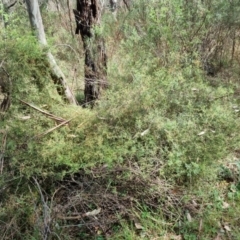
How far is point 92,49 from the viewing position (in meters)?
3.47

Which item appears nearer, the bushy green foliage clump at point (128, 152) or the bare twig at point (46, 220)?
the bare twig at point (46, 220)

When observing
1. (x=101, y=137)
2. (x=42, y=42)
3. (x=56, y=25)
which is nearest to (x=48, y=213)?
(x=101, y=137)

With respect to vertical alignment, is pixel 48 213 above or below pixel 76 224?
above

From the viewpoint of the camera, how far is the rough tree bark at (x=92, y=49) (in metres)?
3.41

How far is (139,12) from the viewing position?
A: 184 inches

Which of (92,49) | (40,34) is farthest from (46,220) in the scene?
(92,49)

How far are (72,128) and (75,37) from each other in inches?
102

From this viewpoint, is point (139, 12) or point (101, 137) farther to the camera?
point (139, 12)

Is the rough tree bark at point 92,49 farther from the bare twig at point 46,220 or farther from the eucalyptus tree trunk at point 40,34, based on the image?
the bare twig at point 46,220

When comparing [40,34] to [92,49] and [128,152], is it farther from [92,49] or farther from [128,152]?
[128,152]

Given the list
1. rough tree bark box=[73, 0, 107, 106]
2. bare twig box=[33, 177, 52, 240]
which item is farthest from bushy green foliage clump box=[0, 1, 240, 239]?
rough tree bark box=[73, 0, 107, 106]

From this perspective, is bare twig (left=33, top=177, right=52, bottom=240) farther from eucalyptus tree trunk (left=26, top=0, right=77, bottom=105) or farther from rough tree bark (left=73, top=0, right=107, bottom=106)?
rough tree bark (left=73, top=0, right=107, bottom=106)

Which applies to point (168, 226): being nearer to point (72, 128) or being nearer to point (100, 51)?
point (72, 128)

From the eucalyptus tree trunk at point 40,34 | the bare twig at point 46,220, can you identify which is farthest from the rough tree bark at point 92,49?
the bare twig at point 46,220
